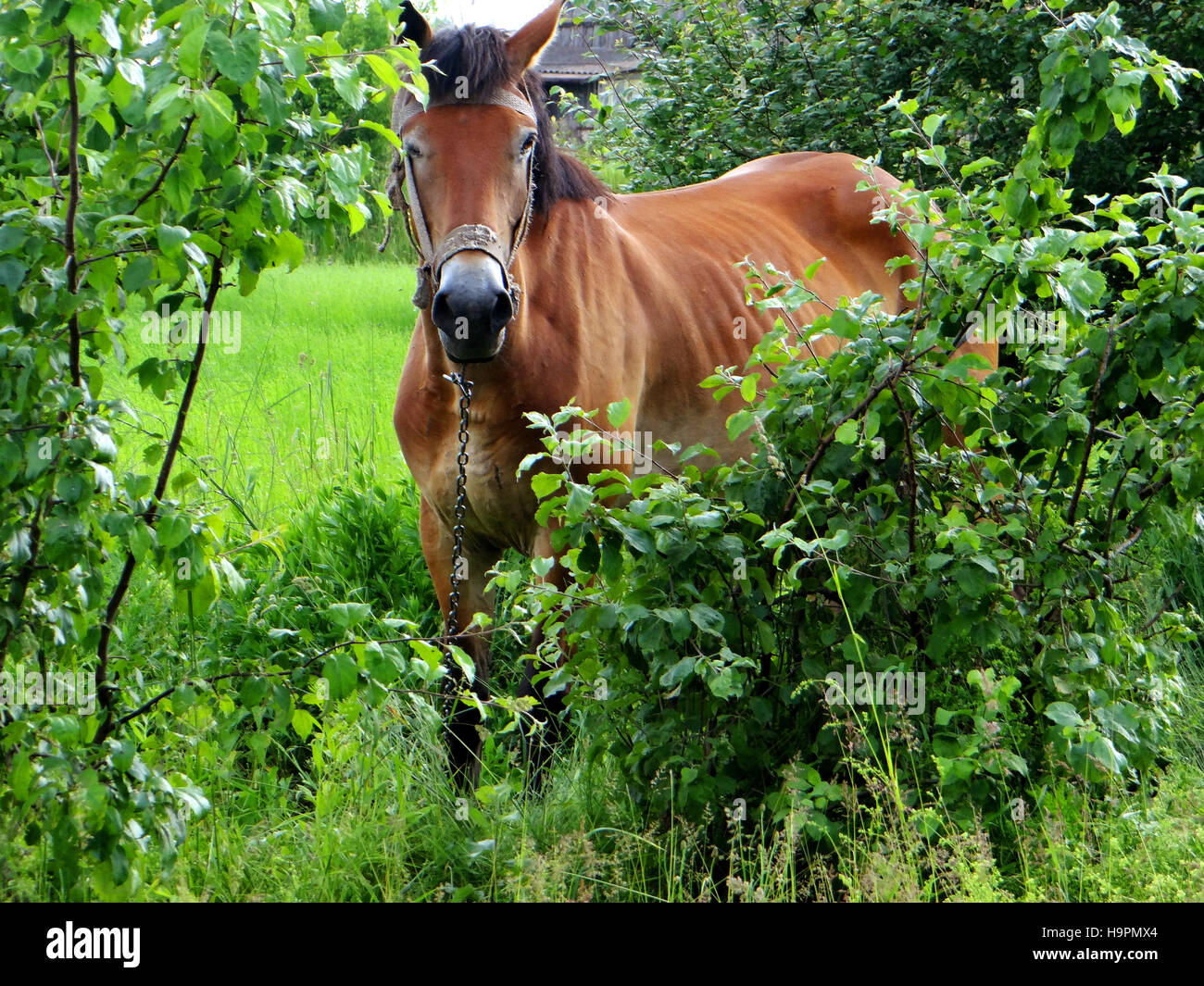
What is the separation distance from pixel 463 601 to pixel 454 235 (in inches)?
53.1

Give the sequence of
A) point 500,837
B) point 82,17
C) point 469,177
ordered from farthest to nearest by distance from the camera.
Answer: point 469,177 → point 500,837 → point 82,17

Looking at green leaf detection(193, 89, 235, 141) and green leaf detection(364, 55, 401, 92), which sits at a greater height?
green leaf detection(364, 55, 401, 92)

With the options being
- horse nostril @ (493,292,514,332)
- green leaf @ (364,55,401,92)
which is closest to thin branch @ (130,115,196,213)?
green leaf @ (364,55,401,92)

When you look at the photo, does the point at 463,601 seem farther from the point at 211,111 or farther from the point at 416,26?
the point at 211,111

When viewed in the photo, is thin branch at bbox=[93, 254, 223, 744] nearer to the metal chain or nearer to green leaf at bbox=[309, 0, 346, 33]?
green leaf at bbox=[309, 0, 346, 33]

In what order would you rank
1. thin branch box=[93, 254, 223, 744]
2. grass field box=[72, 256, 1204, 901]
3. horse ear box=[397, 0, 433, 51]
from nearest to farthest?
thin branch box=[93, 254, 223, 744] → grass field box=[72, 256, 1204, 901] → horse ear box=[397, 0, 433, 51]

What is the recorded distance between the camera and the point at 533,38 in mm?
3404

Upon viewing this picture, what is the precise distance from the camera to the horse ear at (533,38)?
3.35 meters

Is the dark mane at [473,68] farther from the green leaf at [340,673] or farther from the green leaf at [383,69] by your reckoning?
the green leaf at [340,673]

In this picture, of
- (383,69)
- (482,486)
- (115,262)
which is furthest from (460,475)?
(383,69)

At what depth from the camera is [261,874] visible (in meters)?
2.65

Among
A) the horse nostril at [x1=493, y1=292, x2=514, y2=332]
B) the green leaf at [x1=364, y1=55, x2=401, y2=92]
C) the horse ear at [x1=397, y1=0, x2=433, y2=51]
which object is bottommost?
the horse nostril at [x1=493, y1=292, x2=514, y2=332]

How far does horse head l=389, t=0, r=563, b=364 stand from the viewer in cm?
292

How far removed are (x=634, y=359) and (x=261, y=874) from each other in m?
2.02
